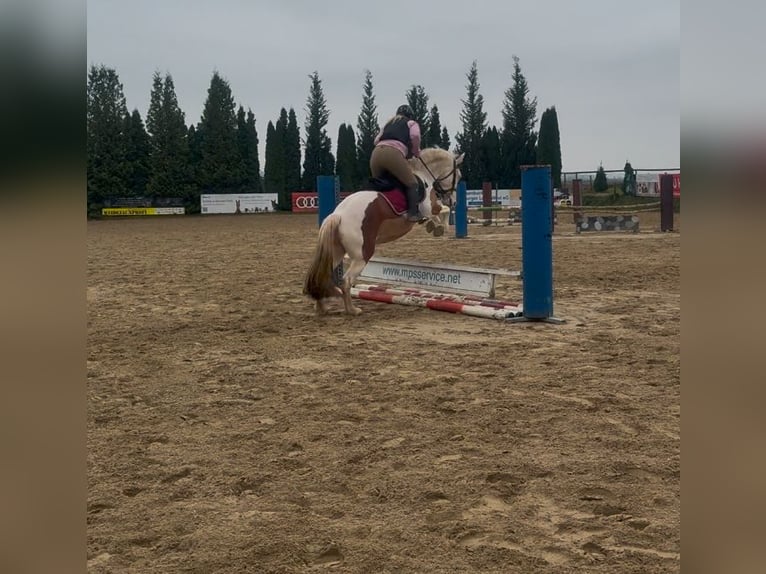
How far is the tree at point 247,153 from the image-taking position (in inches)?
1535

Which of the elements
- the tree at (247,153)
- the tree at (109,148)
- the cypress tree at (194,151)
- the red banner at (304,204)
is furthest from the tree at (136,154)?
the red banner at (304,204)

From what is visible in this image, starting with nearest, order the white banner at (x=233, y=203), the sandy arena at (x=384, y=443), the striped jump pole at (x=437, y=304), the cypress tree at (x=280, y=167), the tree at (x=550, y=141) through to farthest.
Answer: the sandy arena at (x=384, y=443), the striped jump pole at (x=437, y=304), the white banner at (x=233, y=203), the cypress tree at (x=280, y=167), the tree at (x=550, y=141)

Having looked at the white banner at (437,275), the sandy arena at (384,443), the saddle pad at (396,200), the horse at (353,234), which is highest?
the saddle pad at (396,200)

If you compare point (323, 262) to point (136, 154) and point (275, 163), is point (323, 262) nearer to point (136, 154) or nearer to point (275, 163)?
point (136, 154)

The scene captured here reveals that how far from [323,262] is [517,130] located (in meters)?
38.3

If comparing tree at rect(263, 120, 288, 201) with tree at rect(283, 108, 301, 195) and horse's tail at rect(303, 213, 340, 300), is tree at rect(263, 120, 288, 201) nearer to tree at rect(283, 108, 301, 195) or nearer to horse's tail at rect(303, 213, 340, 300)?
tree at rect(283, 108, 301, 195)

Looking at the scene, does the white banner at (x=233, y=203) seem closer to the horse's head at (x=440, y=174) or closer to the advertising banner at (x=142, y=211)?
the advertising banner at (x=142, y=211)

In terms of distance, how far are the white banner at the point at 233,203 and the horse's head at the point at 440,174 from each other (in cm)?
2926

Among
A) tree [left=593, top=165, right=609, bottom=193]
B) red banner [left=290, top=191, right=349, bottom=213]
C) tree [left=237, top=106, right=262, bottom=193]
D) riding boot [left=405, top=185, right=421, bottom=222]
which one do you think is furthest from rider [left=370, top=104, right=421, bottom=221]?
tree [left=237, top=106, right=262, bottom=193]

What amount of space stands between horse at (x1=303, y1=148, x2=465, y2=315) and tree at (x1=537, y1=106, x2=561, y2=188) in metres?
34.5

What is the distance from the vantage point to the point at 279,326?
20.8 feet
